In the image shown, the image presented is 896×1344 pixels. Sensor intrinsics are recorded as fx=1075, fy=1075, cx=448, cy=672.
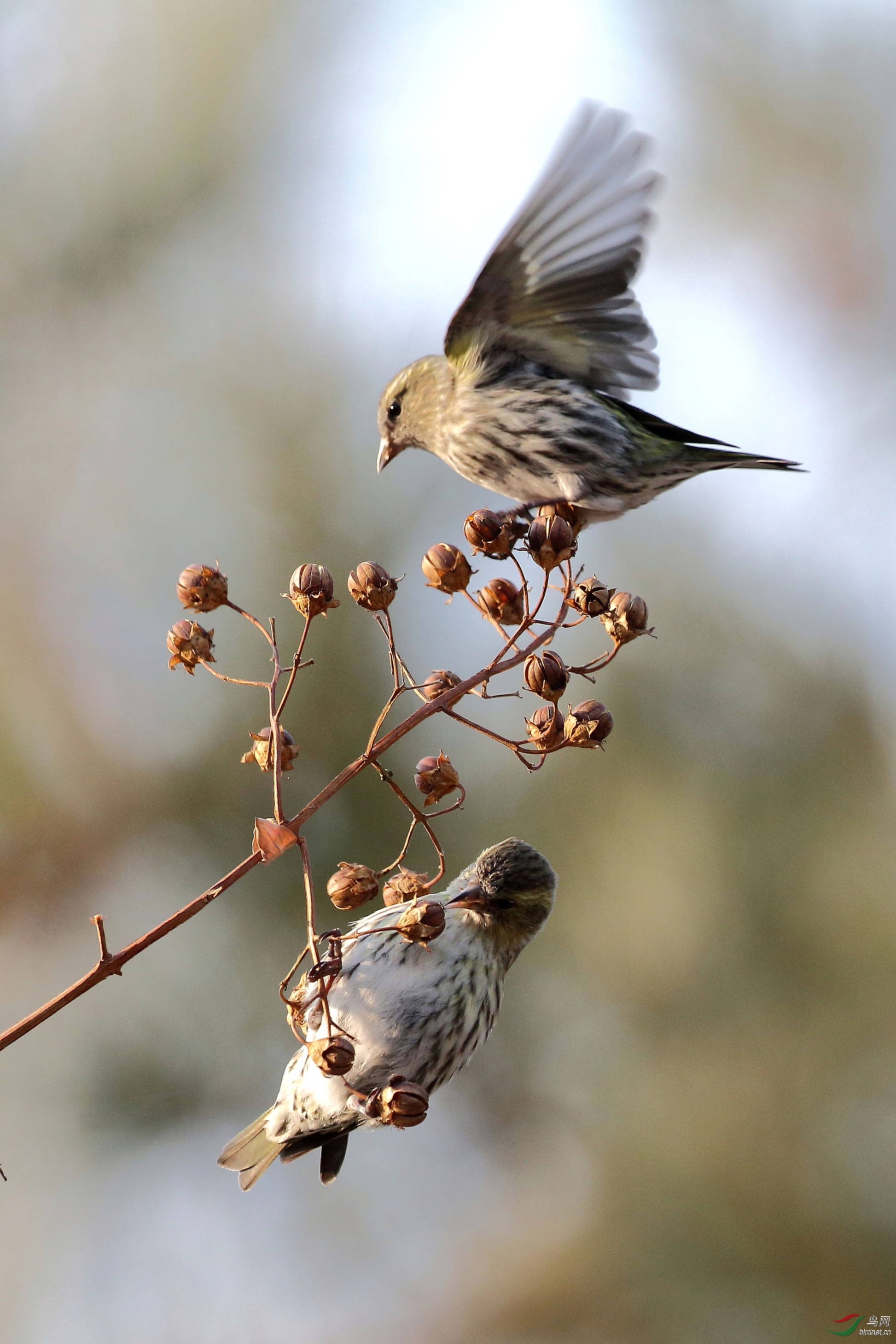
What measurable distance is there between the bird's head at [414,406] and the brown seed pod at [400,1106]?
142 cm

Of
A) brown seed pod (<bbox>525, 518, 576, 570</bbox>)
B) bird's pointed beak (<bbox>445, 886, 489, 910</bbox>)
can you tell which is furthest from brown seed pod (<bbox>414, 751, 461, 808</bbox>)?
bird's pointed beak (<bbox>445, 886, 489, 910</bbox>)

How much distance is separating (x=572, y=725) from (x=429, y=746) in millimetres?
3451

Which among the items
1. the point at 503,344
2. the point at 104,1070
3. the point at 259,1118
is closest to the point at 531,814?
the point at 104,1070

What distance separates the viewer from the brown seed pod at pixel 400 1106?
1474mm

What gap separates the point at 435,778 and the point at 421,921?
25 cm

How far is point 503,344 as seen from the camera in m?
2.30

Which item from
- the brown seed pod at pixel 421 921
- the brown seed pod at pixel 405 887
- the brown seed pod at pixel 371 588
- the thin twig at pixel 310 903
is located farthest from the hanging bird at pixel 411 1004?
the brown seed pod at pixel 371 588

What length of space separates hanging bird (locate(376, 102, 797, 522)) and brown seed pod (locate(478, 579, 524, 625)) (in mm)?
559

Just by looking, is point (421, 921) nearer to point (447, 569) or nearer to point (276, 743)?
point (276, 743)

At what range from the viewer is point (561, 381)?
229cm

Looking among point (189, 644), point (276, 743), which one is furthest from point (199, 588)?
point (276, 743)

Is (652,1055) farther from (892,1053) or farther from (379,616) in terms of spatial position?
(379,616)

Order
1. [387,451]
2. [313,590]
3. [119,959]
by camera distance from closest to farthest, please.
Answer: [119,959] → [313,590] → [387,451]

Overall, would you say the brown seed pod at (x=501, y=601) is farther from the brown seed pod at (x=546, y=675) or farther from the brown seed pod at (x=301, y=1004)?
the brown seed pod at (x=301, y=1004)
